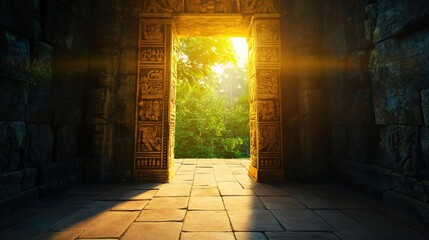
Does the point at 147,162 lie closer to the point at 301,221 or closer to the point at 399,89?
the point at 301,221

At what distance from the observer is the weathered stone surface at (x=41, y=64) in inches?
118

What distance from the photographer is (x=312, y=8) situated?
14.6 ft

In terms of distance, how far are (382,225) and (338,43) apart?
3046 millimetres

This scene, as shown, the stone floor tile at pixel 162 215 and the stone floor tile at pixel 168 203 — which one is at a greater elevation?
the stone floor tile at pixel 168 203

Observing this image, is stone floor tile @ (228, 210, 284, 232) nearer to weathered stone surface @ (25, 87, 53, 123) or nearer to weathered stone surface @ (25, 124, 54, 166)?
weathered stone surface @ (25, 124, 54, 166)

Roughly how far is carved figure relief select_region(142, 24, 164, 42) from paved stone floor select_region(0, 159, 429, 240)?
2.89 metres

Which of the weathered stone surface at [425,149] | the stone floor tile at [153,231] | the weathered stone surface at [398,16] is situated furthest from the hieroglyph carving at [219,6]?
the stone floor tile at [153,231]

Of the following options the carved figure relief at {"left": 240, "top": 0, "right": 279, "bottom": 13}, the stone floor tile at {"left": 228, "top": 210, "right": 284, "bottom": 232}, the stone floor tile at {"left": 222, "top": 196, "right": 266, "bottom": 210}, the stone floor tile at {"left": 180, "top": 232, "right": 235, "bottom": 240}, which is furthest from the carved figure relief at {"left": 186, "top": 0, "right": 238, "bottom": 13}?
the stone floor tile at {"left": 180, "top": 232, "right": 235, "bottom": 240}

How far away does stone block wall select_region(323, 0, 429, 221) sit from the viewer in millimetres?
2516

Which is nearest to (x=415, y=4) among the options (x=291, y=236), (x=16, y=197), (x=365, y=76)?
(x=365, y=76)

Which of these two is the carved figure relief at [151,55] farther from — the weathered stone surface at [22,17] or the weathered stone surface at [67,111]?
the weathered stone surface at [22,17]

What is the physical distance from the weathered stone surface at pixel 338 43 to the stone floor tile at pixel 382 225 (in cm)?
257

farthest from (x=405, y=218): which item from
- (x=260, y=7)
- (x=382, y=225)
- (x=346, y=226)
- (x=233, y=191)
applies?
(x=260, y=7)

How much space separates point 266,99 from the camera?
14.6 feet
